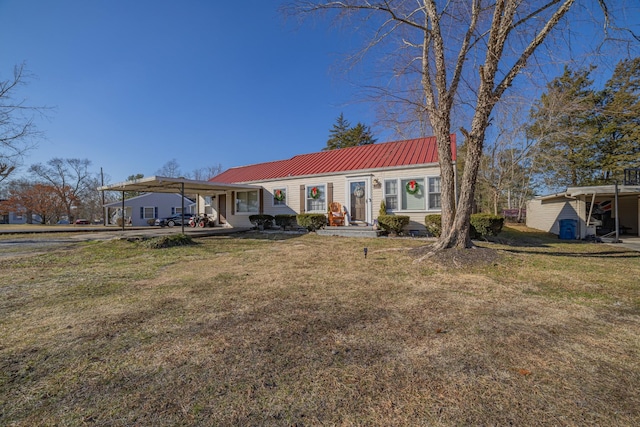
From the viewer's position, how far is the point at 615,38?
238 inches

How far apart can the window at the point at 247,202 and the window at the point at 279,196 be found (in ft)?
4.03

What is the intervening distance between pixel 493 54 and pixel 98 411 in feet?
26.8

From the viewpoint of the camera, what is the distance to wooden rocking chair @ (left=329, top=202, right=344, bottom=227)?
13031 mm

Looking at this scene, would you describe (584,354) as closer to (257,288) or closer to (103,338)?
(257,288)

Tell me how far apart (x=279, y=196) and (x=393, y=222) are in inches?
264

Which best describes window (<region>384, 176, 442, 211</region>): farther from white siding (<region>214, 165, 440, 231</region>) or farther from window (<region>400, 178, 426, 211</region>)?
white siding (<region>214, 165, 440, 231</region>)

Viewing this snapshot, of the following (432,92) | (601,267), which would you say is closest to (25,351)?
(432,92)

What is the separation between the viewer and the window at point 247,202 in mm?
16219

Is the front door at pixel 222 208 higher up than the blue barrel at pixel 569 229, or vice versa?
the front door at pixel 222 208

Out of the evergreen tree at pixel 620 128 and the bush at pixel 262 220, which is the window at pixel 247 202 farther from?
the evergreen tree at pixel 620 128

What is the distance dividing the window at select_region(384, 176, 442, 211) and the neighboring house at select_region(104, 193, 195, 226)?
29663 mm

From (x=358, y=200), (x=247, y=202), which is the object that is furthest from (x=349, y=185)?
(x=247, y=202)

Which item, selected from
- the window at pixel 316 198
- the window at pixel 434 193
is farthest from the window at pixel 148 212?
the window at pixel 434 193

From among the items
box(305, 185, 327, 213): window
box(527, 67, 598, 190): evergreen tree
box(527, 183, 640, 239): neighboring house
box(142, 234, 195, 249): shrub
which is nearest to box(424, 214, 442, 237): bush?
box(305, 185, 327, 213): window
